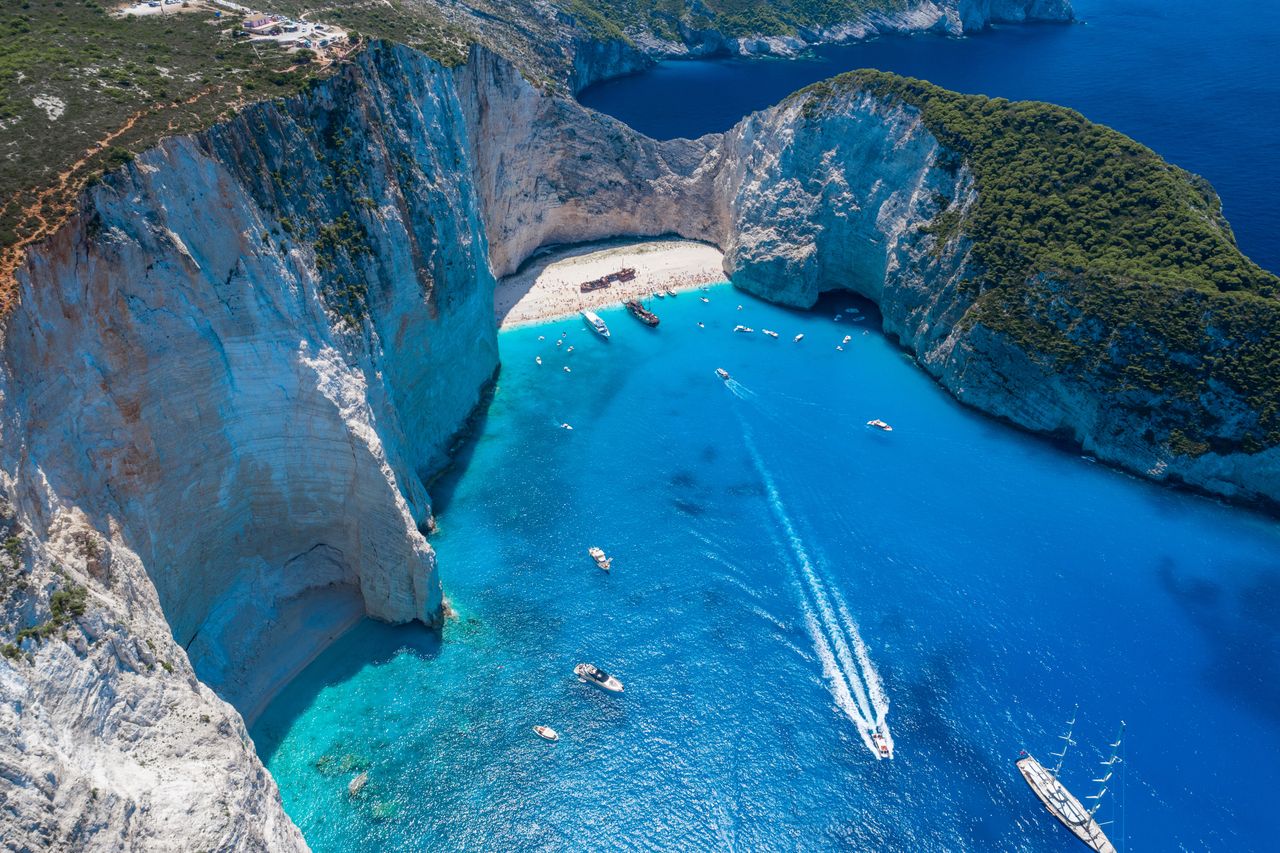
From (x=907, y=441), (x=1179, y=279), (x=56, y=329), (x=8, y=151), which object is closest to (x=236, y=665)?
(x=56, y=329)

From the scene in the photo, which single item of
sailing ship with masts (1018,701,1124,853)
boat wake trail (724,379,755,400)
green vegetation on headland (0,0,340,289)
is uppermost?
green vegetation on headland (0,0,340,289)

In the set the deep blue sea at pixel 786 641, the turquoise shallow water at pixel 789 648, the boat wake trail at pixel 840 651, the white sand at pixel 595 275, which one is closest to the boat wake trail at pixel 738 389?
the deep blue sea at pixel 786 641

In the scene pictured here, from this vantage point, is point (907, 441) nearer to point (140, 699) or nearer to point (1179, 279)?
point (1179, 279)

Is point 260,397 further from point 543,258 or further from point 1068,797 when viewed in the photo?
point 543,258

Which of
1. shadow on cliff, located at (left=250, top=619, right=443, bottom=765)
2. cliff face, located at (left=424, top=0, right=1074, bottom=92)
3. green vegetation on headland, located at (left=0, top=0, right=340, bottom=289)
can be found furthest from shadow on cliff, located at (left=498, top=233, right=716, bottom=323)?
shadow on cliff, located at (left=250, top=619, right=443, bottom=765)

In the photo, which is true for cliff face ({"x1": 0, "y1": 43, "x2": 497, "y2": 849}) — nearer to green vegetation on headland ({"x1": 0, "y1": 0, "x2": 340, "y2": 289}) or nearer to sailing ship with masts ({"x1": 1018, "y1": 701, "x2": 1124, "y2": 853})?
green vegetation on headland ({"x1": 0, "y1": 0, "x2": 340, "y2": 289})

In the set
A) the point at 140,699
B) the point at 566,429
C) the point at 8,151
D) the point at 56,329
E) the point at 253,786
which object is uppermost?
the point at 8,151
